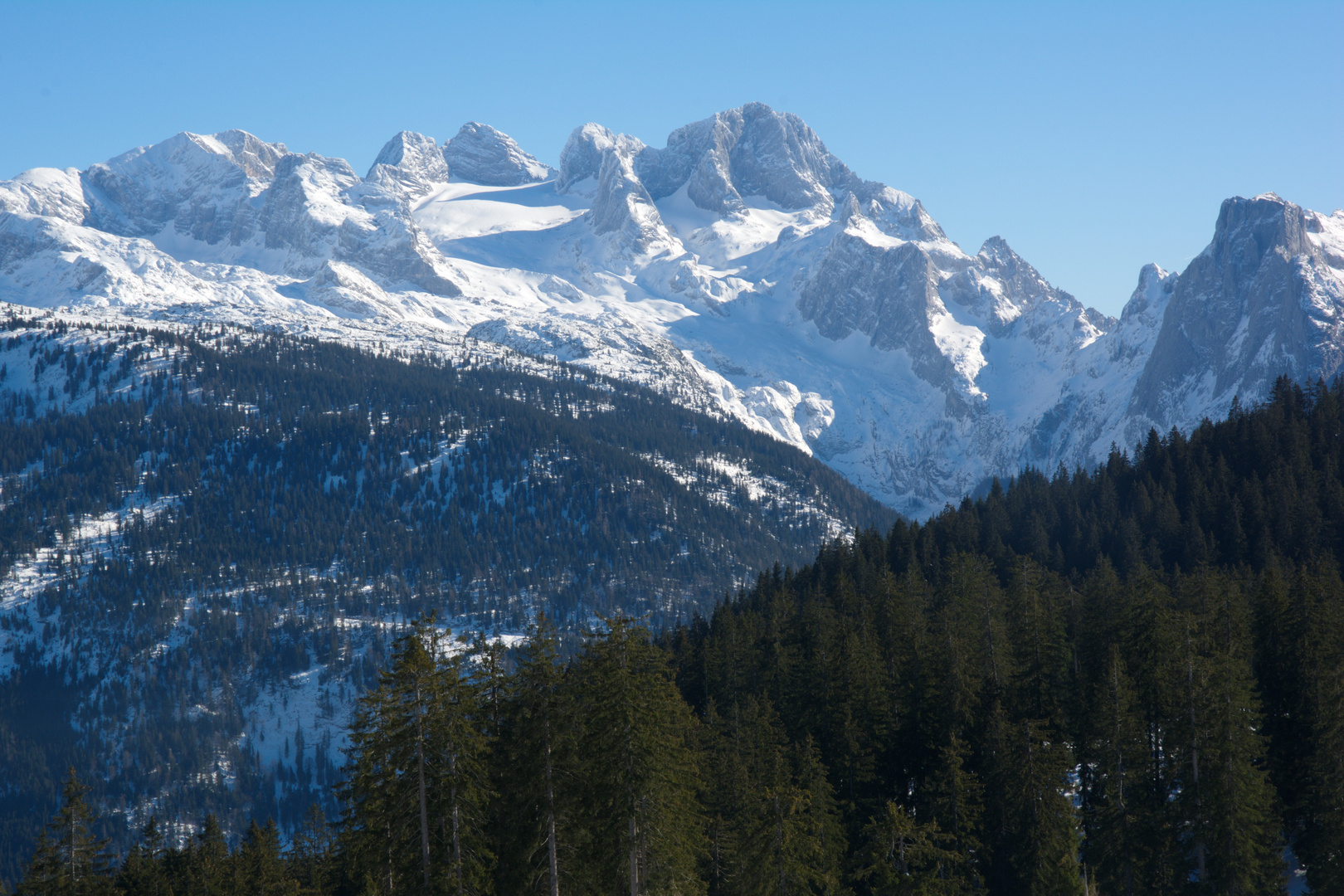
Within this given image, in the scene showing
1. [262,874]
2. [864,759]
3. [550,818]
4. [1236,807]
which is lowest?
[262,874]

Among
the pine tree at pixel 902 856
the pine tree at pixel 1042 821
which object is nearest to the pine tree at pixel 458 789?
the pine tree at pixel 902 856

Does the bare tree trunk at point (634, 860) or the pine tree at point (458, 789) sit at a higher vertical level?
the pine tree at point (458, 789)

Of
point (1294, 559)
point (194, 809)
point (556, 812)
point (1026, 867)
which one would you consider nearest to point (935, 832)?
point (1026, 867)

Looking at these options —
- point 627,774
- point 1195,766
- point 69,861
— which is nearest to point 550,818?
point 627,774

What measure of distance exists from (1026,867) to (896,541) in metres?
86.0

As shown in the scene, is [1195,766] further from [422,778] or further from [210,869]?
[210,869]

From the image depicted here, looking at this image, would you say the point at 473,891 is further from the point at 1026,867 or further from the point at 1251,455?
the point at 1251,455

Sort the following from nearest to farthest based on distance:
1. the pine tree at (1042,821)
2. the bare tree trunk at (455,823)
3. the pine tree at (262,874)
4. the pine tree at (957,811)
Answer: the bare tree trunk at (455,823), the pine tree at (1042,821), the pine tree at (957,811), the pine tree at (262,874)

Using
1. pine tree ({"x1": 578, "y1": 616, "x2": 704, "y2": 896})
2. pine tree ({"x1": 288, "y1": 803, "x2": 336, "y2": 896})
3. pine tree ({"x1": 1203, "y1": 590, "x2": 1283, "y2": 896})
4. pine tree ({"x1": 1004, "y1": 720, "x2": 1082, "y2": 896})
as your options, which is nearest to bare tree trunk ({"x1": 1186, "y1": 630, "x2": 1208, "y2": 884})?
pine tree ({"x1": 1203, "y1": 590, "x2": 1283, "y2": 896})

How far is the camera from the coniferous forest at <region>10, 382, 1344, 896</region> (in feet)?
119

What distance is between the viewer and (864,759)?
6284 cm

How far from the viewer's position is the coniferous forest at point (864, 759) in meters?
36.2

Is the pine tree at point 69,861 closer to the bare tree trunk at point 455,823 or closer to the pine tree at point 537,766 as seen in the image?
the bare tree trunk at point 455,823

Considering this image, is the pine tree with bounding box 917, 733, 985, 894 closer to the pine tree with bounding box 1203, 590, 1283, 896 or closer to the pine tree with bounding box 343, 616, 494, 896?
the pine tree with bounding box 1203, 590, 1283, 896
